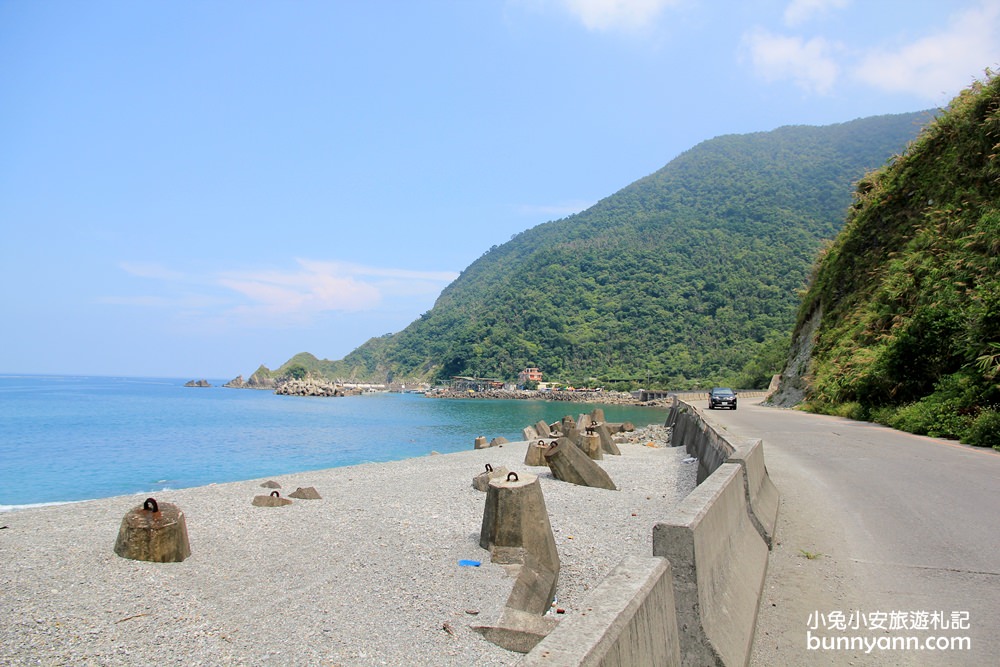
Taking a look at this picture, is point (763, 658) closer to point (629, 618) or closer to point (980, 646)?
point (980, 646)

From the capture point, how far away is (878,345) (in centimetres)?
2347

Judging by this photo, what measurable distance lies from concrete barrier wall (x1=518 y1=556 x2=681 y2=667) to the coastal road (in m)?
1.31

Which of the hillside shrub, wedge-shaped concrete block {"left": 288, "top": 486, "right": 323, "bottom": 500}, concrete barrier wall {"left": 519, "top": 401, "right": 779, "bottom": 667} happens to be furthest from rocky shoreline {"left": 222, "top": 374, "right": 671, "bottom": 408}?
concrete barrier wall {"left": 519, "top": 401, "right": 779, "bottom": 667}

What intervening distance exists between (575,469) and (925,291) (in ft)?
48.9

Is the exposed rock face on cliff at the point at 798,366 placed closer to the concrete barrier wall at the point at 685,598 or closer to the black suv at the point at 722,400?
the black suv at the point at 722,400

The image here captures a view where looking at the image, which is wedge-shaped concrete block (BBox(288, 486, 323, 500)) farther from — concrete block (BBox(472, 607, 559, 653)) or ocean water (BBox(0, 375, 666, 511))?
ocean water (BBox(0, 375, 666, 511))

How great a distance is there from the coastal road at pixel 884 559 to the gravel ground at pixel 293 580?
231 centimetres

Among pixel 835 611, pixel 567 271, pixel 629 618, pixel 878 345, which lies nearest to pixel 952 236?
pixel 878 345

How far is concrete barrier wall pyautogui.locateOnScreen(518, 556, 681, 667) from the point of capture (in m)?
2.42

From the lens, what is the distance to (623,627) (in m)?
2.68

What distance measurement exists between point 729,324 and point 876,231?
324ft

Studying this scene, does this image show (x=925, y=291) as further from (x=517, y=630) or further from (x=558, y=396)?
(x=558, y=396)

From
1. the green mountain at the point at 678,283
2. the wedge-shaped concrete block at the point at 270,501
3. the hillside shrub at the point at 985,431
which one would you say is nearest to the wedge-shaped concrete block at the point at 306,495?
the wedge-shaped concrete block at the point at 270,501

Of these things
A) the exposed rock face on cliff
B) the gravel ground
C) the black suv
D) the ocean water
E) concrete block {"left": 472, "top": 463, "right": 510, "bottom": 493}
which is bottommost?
the ocean water
